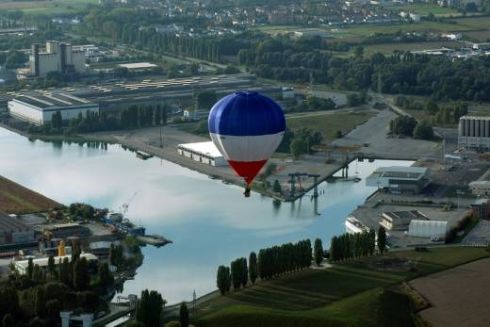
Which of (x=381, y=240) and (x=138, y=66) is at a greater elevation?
(x=381, y=240)

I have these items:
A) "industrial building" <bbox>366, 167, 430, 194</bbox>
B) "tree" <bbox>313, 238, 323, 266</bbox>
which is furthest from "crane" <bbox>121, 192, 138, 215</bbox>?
"tree" <bbox>313, 238, 323, 266</bbox>

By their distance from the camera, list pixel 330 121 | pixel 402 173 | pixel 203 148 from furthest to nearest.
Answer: pixel 330 121 < pixel 203 148 < pixel 402 173

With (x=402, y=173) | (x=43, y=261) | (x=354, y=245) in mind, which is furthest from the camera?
(x=402, y=173)

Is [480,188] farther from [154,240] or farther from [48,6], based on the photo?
[48,6]

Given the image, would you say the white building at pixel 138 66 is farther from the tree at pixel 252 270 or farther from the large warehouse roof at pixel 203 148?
the tree at pixel 252 270

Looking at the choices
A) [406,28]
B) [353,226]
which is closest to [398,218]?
[353,226]

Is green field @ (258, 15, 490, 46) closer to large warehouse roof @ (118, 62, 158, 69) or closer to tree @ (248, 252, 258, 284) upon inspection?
large warehouse roof @ (118, 62, 158, 69)

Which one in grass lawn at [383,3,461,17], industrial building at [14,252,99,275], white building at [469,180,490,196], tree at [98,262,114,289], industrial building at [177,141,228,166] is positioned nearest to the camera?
tree at [98,262,114,289]
